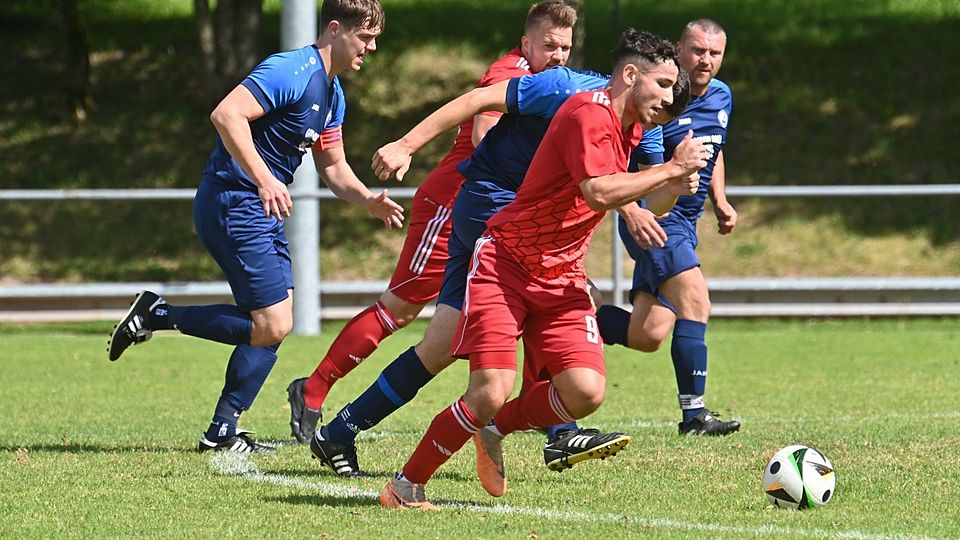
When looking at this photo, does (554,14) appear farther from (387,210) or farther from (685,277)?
(685,277)

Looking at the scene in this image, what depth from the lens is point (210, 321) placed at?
707 centimetres

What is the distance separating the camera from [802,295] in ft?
50.3

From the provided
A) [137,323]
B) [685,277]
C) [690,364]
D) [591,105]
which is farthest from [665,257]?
[137,323]

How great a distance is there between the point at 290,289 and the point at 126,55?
17.8 m

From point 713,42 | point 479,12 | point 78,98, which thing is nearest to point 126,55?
point 78,98

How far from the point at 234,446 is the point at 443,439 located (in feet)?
6.72

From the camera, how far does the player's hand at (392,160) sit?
18.2 ft

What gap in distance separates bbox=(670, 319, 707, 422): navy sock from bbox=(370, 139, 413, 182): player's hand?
271 centimetres

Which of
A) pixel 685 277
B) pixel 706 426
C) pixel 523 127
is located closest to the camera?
pixel 523 127

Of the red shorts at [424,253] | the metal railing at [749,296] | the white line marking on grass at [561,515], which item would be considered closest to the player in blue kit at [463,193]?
the white line marking on grass at [561,515]

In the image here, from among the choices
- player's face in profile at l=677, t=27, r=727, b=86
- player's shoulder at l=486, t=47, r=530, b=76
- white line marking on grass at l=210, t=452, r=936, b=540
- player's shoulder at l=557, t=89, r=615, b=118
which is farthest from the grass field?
player's face in profile at l=677, t=27, r=727, b=86

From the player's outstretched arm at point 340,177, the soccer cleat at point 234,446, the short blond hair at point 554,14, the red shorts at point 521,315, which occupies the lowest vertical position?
the soccer cleat at point 234,446

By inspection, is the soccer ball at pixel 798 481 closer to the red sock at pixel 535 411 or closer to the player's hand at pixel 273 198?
the red sock at pixel 535 411

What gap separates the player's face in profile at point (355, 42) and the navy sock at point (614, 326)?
213 cm
